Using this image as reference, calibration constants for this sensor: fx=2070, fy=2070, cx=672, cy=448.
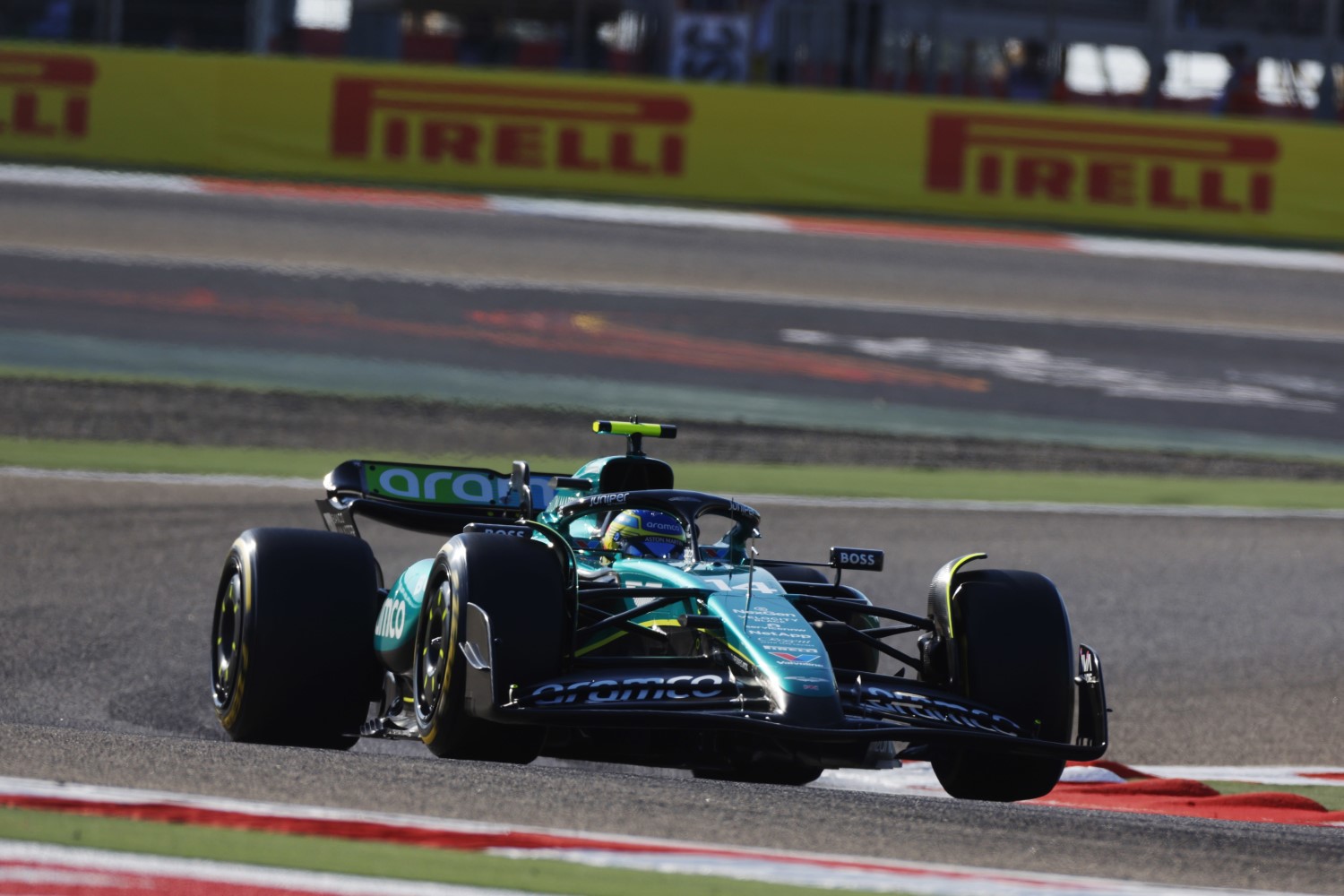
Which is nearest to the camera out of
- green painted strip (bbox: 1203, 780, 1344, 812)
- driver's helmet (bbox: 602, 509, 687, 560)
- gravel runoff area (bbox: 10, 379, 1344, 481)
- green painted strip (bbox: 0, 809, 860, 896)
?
green painted strip (bbox: 0, 809, 860, 896)

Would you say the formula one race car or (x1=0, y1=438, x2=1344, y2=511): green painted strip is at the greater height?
the formula one race car

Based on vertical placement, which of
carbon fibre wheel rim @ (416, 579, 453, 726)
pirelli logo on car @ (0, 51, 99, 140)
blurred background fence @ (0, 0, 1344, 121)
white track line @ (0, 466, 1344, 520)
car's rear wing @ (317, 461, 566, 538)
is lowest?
white track line @ (0, 466, 1344, 520)

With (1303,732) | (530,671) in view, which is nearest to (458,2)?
(1303,732)

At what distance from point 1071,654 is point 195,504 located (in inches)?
266

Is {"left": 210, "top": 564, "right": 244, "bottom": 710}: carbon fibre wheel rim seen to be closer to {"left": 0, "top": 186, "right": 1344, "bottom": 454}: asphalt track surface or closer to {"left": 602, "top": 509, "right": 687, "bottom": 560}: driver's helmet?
{"left": 602, "top": 509, "right": 687, "bottom": 560}: driver's helmet

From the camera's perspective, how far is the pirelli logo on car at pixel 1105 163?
23.7 metres

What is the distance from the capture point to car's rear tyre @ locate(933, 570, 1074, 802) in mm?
7094

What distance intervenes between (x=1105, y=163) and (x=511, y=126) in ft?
22.6

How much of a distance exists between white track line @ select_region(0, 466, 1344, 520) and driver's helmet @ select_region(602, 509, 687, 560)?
19.0 feet

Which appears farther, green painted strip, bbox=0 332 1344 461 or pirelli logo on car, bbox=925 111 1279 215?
pirelli logo on car, bbox=925 111 1279 215

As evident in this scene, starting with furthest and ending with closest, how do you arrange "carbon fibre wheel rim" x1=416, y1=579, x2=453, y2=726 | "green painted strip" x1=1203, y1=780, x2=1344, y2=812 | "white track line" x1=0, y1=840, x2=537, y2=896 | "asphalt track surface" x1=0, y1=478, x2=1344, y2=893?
"green painted strip" x1=1203, y1=780, x2=1344, y2=812 < "carbon fibre wheel rim" x1=416, y1=579, x2=453, y2=726 < "asphalt track surface" x1=0, y1=478, x2=1344, y2=893 < "white track line" x1=0, y1=840, x2=537, y2=896

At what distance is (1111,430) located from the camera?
16.4 meters

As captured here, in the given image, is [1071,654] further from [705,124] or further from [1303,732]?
[705,124]

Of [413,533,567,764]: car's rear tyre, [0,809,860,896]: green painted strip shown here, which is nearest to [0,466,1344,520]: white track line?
[413,533,567,764]: car's rear tyre
